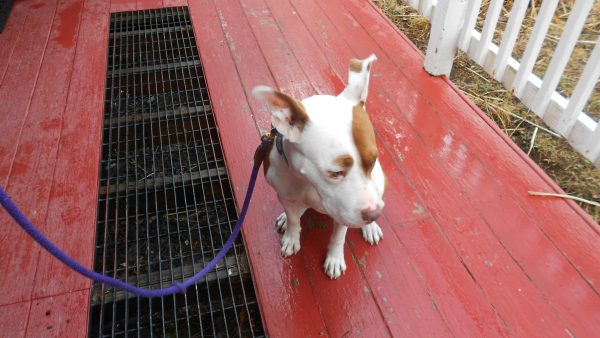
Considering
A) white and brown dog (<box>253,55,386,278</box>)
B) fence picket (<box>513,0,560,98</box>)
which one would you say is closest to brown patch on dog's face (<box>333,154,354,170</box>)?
white and brown dog (<box>253,55,386,278</box>)

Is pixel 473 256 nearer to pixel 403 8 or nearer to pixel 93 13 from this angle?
pixel 403 8

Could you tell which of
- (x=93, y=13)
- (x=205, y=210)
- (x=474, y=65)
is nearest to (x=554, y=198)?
(x=474, y=65)

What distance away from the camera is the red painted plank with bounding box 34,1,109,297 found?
1.88 m

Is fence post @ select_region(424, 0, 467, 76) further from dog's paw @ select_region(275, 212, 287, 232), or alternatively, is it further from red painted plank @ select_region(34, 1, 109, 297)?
red painted plank @ select_region(34, 1, 109, 297)

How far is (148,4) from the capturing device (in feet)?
12.4

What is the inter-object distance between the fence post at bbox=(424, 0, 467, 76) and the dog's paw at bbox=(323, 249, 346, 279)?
1710 mm

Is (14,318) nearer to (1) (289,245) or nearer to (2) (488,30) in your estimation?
(1) (289,245)

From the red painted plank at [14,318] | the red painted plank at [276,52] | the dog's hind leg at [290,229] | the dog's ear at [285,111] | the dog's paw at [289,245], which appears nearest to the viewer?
the dog's ear at [285,111]

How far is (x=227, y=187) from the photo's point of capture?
7.47ft

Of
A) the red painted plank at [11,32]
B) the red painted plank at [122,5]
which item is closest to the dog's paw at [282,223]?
the red painted plank at [11,32]

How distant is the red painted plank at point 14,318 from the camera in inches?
66.0

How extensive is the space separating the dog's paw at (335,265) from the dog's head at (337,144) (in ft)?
1.62

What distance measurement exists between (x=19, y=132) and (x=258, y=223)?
65.7 inches

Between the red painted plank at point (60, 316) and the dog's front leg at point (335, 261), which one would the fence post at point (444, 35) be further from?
the red painted plank at point (60, 316)
